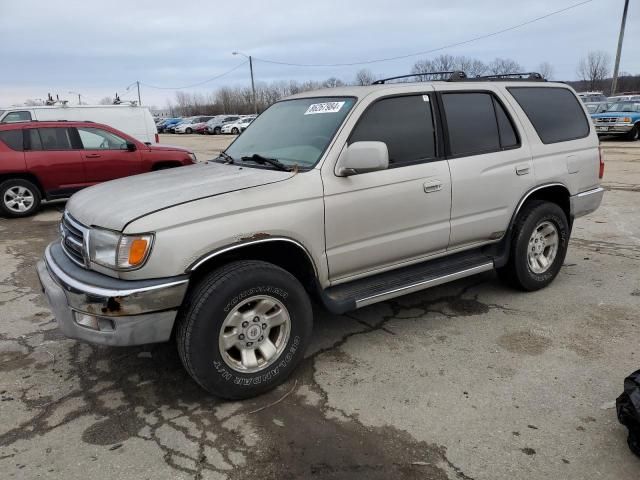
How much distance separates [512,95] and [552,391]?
265 cm

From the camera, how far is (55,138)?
9453mm

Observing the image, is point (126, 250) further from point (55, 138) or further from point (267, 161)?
point (55, 138)

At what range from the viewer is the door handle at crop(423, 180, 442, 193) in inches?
152

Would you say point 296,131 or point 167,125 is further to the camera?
point 167,125

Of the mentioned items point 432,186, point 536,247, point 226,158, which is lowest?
point 536,247

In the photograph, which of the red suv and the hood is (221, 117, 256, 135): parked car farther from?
the hood

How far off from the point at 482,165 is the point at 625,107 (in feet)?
70.5

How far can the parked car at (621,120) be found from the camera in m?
20.6

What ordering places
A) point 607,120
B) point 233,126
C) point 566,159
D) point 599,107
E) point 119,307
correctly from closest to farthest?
point 119,307 < point 566,159 < point 607,120 < point 599,107 < point 233,126

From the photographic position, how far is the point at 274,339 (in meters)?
3.34

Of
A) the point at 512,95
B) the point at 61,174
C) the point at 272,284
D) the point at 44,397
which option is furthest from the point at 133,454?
the point at 61,174

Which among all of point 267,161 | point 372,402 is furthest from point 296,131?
point 372,402

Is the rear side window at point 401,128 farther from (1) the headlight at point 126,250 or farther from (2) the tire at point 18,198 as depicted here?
(2) the tire at point 18,198

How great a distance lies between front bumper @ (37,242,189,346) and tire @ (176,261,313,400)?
0.48 feet
